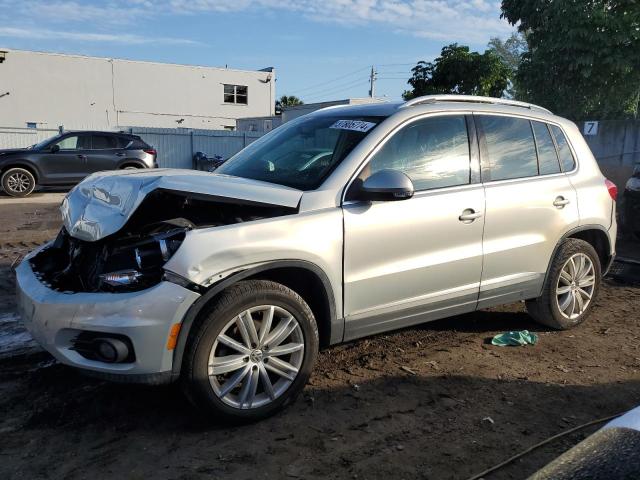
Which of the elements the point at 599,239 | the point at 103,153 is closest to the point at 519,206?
the point at 599,239

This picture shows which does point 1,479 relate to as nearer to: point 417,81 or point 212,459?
point 212,459

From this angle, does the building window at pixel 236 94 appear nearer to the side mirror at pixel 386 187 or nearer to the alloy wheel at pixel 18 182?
the alloy wheel at pixel 18 182

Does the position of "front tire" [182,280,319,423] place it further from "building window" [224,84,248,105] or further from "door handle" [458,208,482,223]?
"building window" [224,84,248,105]

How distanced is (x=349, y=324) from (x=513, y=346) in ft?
5.54

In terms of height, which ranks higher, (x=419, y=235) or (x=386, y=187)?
(x=386, y=187)

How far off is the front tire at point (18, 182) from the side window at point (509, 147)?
44.8 feet

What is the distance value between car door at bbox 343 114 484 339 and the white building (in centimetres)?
3012

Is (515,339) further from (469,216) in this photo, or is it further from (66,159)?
(66,159)

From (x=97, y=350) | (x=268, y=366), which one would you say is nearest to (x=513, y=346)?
(x=268, y=366)

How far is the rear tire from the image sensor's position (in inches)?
185

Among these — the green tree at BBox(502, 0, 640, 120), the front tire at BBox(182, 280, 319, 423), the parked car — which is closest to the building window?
the parked car

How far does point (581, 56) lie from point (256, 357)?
14.1 meters

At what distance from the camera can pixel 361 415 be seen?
3.41 metres

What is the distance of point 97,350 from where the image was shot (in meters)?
2.98
